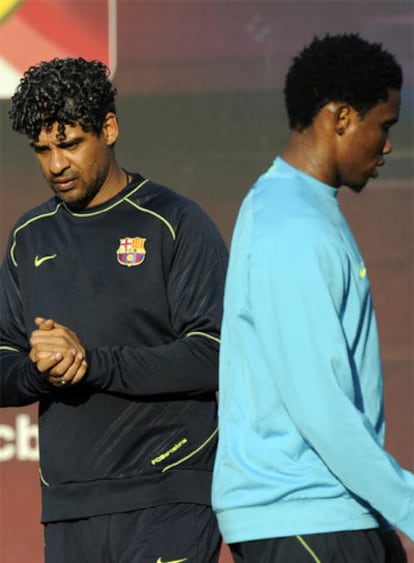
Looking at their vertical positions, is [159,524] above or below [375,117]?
below

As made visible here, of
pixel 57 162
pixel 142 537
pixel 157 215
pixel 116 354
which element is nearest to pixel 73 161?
pixel 57 162

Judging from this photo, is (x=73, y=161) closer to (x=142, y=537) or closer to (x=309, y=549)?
(x=142, y=537)

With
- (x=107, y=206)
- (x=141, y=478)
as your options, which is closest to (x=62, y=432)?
(x=141, y=478)

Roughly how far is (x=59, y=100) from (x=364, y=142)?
3.33 ft

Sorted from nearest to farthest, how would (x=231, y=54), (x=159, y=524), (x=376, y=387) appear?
(x=376, y=387), (x=159, y=524), (x=231, y=54)

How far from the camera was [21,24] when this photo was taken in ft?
17.6

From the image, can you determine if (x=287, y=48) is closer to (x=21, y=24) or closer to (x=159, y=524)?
(x=21, y=24)

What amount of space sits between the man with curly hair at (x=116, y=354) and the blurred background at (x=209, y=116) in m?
1.90

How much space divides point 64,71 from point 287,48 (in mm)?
2001

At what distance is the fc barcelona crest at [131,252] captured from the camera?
3348 millimetres

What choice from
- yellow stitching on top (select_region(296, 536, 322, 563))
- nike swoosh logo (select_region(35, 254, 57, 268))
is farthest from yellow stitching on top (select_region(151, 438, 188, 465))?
yellow stitching on top (select_region(296, 536, 322, 563))

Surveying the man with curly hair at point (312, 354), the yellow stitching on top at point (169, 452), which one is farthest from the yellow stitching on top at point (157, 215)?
the man with curly hair at point (312, 354)

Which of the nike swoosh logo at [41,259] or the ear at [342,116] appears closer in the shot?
the ear at [342,116]

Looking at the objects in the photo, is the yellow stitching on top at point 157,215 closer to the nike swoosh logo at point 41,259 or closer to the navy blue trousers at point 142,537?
the nike swoosh logo at point 41,259
